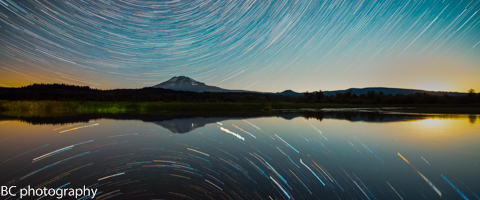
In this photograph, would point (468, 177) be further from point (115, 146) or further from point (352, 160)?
point (115, 146)

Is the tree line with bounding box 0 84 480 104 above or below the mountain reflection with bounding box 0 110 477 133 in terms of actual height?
above

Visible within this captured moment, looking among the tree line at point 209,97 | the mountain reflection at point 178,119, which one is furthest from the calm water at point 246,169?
the tree line at point 209,97

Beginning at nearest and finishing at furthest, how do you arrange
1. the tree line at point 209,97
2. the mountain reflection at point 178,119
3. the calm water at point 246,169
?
the calm water at point 246,169
the mountain reflection at point 178,119
the tree line at point 209,97

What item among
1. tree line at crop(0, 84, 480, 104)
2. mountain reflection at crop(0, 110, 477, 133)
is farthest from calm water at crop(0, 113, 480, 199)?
tree line at crop(0, 84, 480, 104)

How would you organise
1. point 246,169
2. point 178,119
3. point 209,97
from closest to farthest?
point 246,169 < point 178,119 < point 209,97

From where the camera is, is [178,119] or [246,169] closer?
[246,169]

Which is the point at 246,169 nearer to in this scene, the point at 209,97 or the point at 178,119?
the point at 178,119

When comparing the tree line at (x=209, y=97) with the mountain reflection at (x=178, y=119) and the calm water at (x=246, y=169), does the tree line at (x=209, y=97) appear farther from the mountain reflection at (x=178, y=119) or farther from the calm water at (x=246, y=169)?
the calm water at (x=246, y=169)

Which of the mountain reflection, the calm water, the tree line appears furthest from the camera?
the tree line

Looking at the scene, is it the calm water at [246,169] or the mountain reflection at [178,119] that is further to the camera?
the mountain reflection at [178,119]

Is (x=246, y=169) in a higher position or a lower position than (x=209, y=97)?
lower

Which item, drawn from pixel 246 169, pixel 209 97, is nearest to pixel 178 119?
pixel 246 169

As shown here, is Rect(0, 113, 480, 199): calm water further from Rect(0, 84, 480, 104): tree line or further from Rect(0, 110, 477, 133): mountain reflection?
Rect(0, 84, 480, 104): tree line

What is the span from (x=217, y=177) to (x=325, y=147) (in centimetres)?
473
